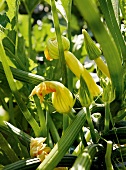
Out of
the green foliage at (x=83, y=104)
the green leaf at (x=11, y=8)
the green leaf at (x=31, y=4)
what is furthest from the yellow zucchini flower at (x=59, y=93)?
the green leaf at (x=31, y=4)

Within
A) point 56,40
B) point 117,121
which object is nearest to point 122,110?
point 117,121

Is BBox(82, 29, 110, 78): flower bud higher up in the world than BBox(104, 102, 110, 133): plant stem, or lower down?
higher up

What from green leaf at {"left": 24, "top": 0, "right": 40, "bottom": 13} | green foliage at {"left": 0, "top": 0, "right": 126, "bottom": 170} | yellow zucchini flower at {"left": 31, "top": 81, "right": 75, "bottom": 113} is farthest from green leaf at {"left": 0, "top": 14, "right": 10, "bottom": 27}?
yellow zucchini flower at {"left": 31, "top": 81, "right": 75, "bottom": 113}

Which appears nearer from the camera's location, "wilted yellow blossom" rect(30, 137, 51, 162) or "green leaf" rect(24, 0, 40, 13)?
"wilted yellow blossom" rect(30, 137, 51, 162)

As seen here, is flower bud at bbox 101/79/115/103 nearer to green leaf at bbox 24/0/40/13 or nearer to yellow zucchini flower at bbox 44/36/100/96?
yellow zucchini flower at bbox 44/36/100/96

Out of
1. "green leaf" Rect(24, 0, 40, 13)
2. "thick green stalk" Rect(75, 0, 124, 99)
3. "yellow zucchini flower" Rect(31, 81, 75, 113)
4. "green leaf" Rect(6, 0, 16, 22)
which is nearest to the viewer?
"thick green stalk" Rect(75, 0, 124, 99)

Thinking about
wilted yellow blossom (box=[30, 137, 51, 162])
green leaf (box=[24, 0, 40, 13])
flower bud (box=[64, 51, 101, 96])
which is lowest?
wilted yellow blossom (box=[30, 137, 51, 162])

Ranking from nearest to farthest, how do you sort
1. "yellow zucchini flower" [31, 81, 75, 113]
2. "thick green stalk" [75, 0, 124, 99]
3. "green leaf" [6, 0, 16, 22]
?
"thick green stalk" [75, 0, 124, 99] < "yellow zucchini flower" [31, 81, 75, 113] < "green leaf" [6, 0, 16, 22]
